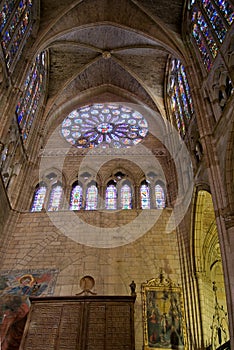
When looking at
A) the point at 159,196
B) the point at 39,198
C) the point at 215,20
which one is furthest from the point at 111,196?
the point at 215,20

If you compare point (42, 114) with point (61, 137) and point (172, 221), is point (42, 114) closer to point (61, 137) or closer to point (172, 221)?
point (61, 137)

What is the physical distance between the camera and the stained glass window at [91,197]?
12461 mm

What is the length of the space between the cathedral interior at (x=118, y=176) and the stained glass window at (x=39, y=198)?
0.20 feet

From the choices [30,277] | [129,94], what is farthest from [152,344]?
[129,94]

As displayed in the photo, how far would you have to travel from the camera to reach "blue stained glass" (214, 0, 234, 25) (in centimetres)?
882

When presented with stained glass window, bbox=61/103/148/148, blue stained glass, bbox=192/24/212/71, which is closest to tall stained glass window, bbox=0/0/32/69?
stained glass window, bbox=61/103/148/148

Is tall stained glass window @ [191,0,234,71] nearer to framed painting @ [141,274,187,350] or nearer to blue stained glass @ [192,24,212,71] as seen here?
blue stained glass @ [192,24,212,71]

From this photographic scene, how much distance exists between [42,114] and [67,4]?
471 cm

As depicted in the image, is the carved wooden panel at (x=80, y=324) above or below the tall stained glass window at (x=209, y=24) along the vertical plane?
below

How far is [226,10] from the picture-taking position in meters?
9.14

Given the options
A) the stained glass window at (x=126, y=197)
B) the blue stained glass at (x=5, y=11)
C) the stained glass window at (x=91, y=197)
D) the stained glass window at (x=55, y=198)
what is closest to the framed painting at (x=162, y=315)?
the stained glass window at (x=126, y=197)

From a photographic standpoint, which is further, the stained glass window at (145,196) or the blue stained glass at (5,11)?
the stained glass window at (145,196)

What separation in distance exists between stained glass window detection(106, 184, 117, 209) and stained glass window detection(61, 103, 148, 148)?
102 inches

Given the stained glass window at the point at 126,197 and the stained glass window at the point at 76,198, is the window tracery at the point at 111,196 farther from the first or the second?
the stained glass window at the point at 76,198
